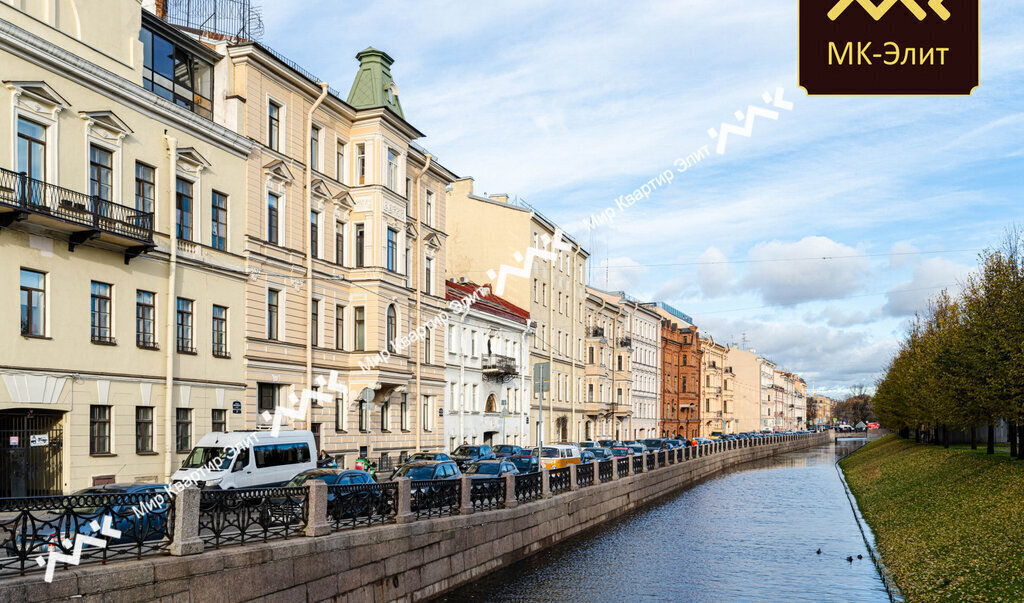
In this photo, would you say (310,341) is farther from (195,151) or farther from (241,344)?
(195,151)

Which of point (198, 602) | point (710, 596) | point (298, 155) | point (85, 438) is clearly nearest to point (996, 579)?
point (710, 596)

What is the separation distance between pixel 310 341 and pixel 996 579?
24.6 m

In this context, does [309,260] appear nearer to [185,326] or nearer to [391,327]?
[391,327]

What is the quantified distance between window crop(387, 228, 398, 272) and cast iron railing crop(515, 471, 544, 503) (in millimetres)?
15500

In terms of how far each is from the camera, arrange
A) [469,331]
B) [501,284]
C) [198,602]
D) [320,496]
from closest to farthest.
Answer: [198,602], [320,496], [469,331], [501,284]

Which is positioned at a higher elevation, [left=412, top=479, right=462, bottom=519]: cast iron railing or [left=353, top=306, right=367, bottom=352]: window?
[left=353, top=306, right=367, bottom=352]: window

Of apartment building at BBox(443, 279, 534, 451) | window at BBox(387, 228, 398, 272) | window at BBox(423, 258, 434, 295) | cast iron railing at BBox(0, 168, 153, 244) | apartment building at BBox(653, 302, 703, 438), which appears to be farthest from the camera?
apartment building at BBox(653, 302, 703, 438)

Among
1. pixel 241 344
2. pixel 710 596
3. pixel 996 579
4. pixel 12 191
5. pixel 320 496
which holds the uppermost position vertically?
pixel 12 191

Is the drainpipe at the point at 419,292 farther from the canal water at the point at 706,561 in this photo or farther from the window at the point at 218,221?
the window at the point at 218,221

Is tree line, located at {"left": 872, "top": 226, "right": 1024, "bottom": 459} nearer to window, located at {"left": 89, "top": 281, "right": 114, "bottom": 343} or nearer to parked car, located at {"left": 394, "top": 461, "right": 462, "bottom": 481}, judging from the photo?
parked car, located at {"left": 394, "top": 461, "right": 462, "bottom": 481}

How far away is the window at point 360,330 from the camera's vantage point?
3709cm

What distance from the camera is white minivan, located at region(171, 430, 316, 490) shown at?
22234mm

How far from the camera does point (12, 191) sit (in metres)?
20.9

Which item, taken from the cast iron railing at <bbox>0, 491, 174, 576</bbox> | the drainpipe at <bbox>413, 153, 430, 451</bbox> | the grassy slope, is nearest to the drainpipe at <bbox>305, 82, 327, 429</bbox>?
the drainpipe at <bbox>413, 153, 430, 451</bbox>
